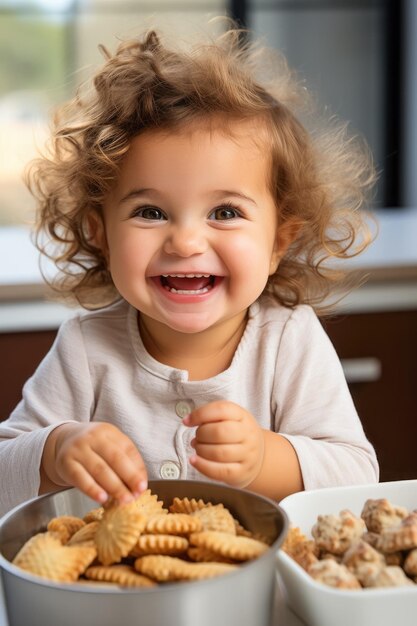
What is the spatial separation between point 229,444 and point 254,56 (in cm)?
61

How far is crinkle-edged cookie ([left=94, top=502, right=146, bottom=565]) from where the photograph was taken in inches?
24.9

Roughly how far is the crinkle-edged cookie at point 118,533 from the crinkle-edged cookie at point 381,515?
0.18m

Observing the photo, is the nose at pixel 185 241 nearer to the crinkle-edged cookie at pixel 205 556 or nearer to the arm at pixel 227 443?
the arm at pixel 227 443

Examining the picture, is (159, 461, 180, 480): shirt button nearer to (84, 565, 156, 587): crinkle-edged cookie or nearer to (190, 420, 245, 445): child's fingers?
(190, 420, 245, 445): child's fingers

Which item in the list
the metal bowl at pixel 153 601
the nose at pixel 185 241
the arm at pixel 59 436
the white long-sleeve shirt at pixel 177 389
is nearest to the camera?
the metal bowl at pixel 153 601

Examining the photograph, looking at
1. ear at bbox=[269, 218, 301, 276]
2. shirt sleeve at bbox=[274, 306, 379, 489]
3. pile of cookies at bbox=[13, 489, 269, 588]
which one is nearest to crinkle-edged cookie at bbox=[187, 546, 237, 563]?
pile of cookies at bbox=[13, 489, 269, 588]

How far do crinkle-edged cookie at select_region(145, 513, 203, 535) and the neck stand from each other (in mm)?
474

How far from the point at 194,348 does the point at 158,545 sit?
52 cm

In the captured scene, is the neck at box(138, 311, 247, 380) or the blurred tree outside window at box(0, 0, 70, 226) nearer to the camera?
the neck at box(138, 311, 247, 380)

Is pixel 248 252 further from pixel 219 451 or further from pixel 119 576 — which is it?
pixel 119 576

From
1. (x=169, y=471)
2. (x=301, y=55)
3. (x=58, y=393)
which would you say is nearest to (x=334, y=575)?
(x=169, y=471)

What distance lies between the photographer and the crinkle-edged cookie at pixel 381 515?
2.34ft

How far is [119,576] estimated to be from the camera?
0.62 meters

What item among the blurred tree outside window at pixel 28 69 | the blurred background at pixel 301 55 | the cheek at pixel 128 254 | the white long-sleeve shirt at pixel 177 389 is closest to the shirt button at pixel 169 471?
the white long-sleeve shirt at pixel 177 389
